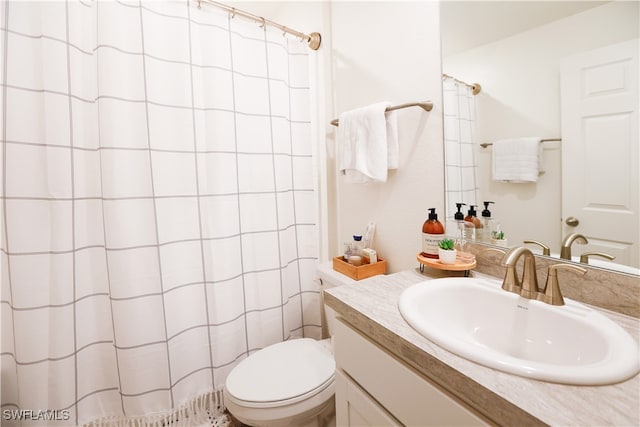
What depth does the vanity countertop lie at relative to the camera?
1.30 ft

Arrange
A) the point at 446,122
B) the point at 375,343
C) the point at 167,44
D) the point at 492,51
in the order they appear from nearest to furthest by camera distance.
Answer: the point at 375,343
the point at 492,51
the point at 446,122
the point at 167,44

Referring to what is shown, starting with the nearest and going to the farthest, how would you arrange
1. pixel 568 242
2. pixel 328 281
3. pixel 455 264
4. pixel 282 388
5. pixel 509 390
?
pixel 509 390 < pixel 568 242 < pixel 455 264 < pixel 282 388 < pixel 328 281

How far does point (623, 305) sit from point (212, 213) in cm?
134

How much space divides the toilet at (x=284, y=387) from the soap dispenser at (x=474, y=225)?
0.57 meters

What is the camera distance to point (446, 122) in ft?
3.43

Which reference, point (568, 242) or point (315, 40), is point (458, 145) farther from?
point (315, 40)

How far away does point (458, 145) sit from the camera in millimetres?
1021

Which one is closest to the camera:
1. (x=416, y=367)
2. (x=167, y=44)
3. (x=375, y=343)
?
(x=416, y=367)

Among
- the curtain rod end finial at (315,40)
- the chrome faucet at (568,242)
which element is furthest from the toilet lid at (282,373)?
the curtain rod end finial at (315,40)

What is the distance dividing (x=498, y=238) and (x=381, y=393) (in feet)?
2.01

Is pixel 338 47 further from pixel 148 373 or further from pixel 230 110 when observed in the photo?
pixel 148 373

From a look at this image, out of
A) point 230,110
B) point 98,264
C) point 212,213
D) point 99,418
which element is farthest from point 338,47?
point 99,418

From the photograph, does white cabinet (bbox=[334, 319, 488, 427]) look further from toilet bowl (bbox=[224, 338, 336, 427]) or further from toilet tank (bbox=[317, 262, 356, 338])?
toilet tank (bbox=[317, 262, 356, 338])

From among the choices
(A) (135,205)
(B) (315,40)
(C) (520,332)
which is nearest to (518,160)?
(C) (520,332)
